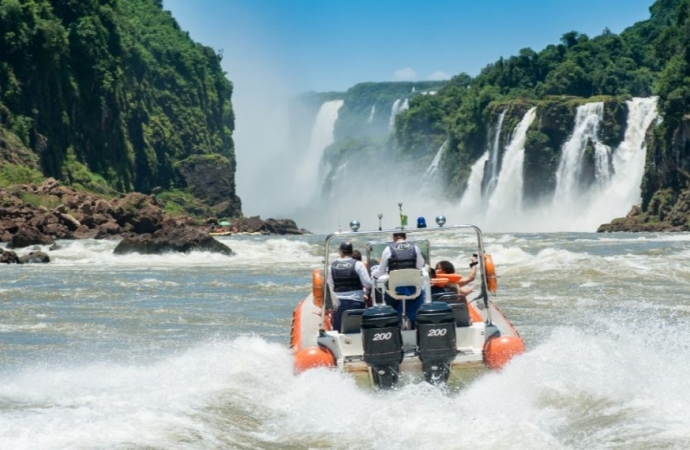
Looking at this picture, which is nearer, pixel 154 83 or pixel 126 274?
pixel 126 274

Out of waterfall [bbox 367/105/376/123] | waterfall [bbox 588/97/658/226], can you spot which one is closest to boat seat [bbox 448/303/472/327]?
waterfall [bbox 588/97/658/226]

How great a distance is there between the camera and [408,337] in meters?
10.0

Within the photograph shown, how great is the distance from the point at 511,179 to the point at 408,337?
77.1 m

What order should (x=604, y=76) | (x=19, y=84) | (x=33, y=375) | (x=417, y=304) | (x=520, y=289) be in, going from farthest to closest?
(x=604, y=76) < (x=19, y=84) < (x=520, y=289) < (x=33, y=375) < (x=417, y=304)

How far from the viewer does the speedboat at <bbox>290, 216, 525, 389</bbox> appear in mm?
9484

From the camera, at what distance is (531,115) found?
283ft

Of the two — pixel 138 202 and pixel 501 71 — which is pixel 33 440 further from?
pixel 501 71

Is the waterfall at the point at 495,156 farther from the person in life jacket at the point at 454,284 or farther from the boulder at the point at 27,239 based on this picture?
the person in life jacket at the point at 454,284

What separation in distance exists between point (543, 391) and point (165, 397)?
10.6 ft

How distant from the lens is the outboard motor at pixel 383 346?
30.9ft

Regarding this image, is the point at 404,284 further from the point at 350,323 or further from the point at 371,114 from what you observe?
the point at 371,114

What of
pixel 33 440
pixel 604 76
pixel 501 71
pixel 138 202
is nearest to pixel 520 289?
pixel 33 440

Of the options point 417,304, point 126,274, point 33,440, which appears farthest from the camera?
point 126,274

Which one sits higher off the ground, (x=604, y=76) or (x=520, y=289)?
(x=604, y=76)
